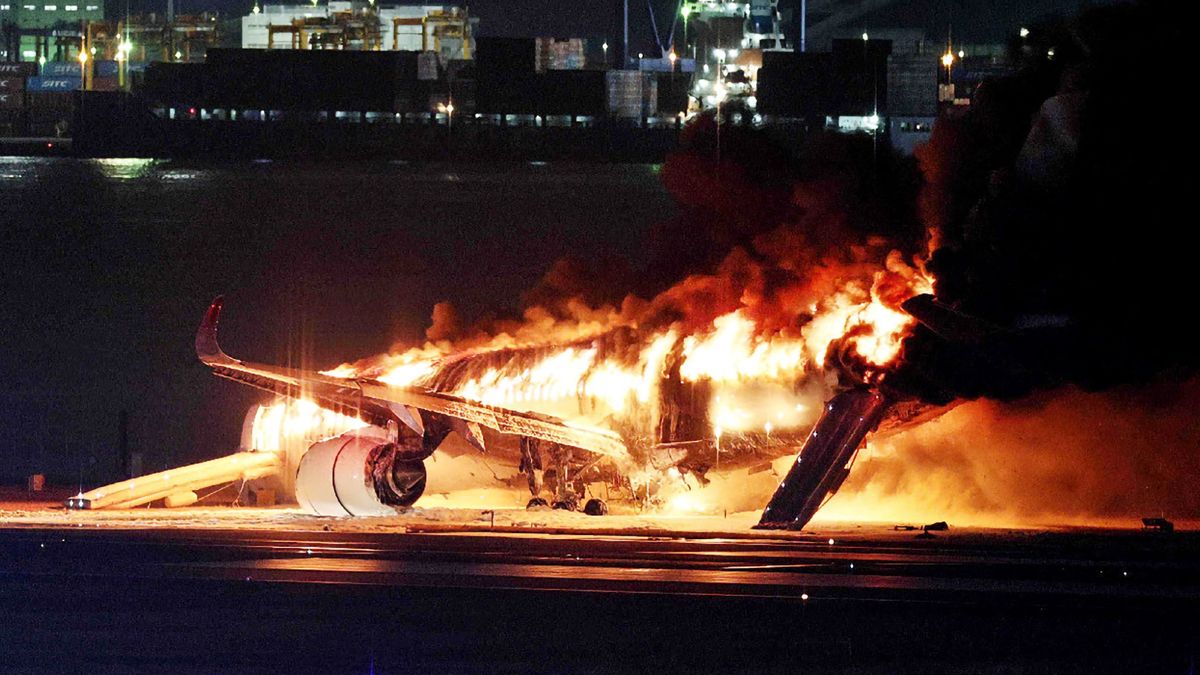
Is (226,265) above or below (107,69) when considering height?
below

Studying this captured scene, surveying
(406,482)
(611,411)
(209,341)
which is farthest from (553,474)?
(209,341)

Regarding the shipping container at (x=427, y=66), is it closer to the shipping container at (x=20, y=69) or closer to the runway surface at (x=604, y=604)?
the shipping container at (x=20, y=69)

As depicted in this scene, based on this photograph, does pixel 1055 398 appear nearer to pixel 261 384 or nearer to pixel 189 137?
pixel 261 384

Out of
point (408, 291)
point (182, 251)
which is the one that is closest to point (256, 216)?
point (182, 251)

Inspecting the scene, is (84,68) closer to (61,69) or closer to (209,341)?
(61,69)

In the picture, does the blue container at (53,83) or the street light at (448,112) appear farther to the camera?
the blue container at (53,83)

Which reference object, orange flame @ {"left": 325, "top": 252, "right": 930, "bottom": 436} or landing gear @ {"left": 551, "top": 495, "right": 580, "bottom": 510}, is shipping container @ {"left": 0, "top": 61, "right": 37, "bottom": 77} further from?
landing gear @ {"left": 551, "top": 495, "right": 580, "bottom": 510}

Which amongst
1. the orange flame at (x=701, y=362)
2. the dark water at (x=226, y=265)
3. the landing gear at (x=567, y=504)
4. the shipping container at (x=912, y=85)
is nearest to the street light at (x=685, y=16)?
the shipping container at (x=912, y=85)
